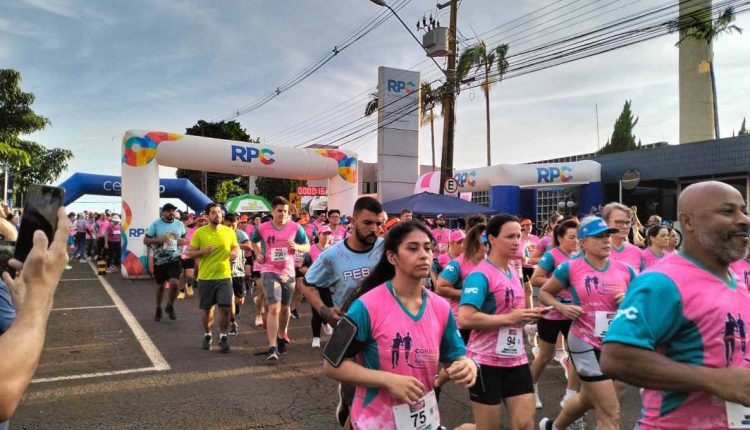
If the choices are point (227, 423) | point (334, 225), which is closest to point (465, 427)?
point (227, 423)

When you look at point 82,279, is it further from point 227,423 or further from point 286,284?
point 227,423

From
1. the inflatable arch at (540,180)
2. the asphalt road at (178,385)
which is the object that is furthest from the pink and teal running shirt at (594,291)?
the inflatable arch at (540,180)

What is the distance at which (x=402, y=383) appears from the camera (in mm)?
2117

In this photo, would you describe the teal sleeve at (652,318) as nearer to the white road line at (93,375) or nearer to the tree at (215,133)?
the white road line at (93,375)

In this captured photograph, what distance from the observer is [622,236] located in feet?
17.4

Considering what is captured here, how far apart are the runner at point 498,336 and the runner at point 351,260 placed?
3.03ft

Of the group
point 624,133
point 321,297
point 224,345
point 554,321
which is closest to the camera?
point 321,297

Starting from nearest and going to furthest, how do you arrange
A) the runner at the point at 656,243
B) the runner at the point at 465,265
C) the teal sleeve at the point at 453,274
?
the runner at the point at 465,265 < the teal sleeve at the point at 453,274 < the runner at the point at 656,243

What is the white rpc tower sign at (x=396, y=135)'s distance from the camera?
24.3m

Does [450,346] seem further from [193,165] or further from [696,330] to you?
[193,165]

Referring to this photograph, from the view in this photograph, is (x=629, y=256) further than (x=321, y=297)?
Yes

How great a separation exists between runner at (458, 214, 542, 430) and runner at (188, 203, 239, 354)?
443cm

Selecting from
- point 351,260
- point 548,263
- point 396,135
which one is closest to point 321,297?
point 351,260

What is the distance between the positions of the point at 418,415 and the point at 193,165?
15.1m
